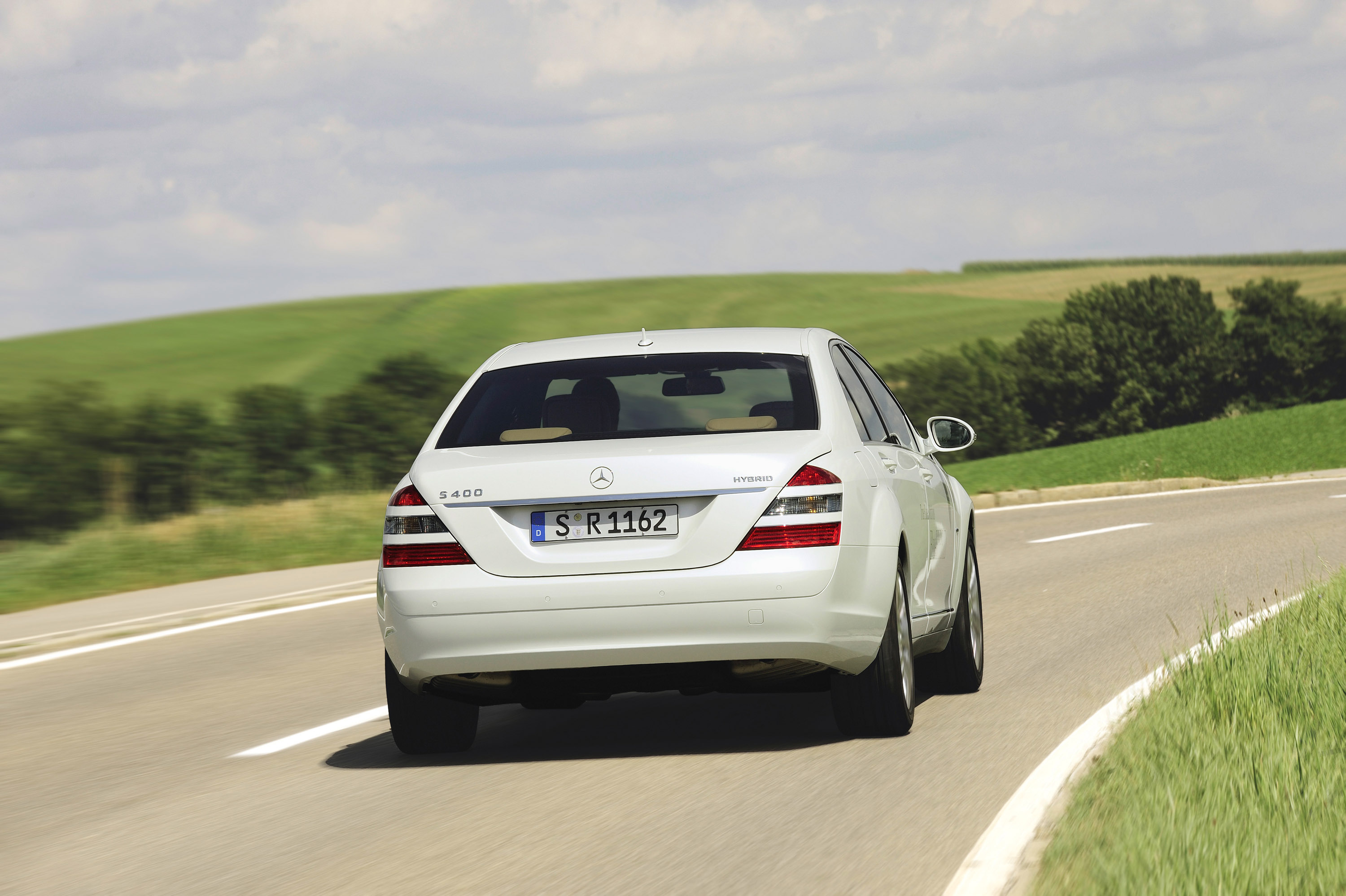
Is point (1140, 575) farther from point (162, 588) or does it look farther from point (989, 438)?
point (989, 438)

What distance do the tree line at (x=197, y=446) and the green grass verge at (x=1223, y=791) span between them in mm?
23575

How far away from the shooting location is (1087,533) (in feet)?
63.8

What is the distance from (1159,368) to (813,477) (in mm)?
76052

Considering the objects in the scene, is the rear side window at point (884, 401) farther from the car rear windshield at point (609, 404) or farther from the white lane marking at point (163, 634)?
the white lane marking at point (163, 634)

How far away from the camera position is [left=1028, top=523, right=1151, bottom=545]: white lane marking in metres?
18.6

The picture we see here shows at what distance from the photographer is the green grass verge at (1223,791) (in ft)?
13.7

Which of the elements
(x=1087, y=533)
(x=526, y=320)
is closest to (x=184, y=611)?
(x=1087, y=533)

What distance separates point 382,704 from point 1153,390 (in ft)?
243

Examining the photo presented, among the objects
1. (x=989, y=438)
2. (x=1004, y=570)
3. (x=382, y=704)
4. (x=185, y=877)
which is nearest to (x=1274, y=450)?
(x=989, y=438)

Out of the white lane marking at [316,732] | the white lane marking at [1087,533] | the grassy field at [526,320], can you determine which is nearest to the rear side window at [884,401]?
the white lane marking at [316,732]

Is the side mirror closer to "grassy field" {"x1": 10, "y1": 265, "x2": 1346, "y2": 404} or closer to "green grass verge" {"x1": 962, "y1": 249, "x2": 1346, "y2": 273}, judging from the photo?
"grassy field" {"x1": 10, "y1": 265, "x2": 1346, "y2": 404}

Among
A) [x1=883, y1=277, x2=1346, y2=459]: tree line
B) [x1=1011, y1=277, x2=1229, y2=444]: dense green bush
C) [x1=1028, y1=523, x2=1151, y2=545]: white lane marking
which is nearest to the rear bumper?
[x1=1028, y1=523, x2=1151, y2=545]: white lane marking

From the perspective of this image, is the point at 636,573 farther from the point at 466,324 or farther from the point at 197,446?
the point at 466,324

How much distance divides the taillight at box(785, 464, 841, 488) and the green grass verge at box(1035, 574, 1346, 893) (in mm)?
1401
